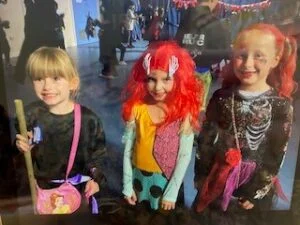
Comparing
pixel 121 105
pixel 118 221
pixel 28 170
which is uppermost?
A: pixel 121 105

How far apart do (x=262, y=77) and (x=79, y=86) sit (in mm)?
280


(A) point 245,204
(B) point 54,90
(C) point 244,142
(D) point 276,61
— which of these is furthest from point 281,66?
(B) point 54,90

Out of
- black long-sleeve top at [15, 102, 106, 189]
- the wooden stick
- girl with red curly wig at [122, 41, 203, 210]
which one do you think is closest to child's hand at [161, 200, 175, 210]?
girl with red curly wig at [122, 41, 203, 210]

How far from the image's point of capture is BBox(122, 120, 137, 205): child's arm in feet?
2.16

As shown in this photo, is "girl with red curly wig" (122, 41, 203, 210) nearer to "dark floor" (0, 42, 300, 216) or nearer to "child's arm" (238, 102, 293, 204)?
"dark floor" (0, 42, 300, 216)

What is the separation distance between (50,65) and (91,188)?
0.21 metres

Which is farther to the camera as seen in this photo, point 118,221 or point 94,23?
point 118,221

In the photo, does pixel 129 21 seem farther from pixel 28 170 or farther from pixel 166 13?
pixel 28 170

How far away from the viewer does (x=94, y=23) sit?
24.2 inches

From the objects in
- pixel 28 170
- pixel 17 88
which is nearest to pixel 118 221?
pixel 28 170

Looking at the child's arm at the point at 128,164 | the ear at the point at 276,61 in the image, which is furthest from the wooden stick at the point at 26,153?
the ear at the point at 276,61

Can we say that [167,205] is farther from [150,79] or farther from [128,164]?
[150,79]

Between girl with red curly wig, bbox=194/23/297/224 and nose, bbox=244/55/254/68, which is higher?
nose, bbox=244/55/254/68

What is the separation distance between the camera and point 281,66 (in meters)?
0.62
